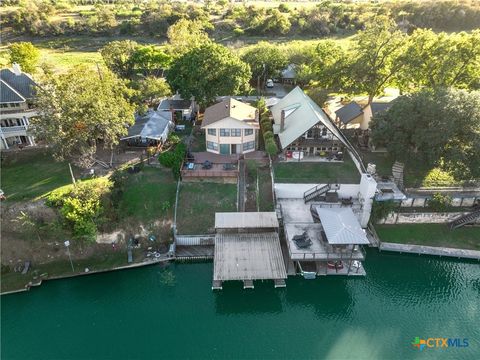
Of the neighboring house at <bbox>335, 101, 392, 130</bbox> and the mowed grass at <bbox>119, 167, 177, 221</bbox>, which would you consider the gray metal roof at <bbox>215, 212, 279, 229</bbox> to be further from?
the neighboring house at <bbox>335, 101, 392, 130</bbox>

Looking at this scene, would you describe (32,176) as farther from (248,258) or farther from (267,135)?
(267,135)

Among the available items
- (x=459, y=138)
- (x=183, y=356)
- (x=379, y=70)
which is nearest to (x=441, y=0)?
(x=379, y=70)

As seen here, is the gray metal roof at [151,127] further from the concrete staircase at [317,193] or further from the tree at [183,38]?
the concrete staircase at [317,193]

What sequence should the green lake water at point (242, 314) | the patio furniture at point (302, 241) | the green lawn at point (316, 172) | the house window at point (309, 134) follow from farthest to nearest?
the house window at point (309, 134)
the green lawn at point (316, 172)
the patio furniture at point (302, 241)
the green lake water at point (242, 314)

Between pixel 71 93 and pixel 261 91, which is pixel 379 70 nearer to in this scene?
pixel 261 91

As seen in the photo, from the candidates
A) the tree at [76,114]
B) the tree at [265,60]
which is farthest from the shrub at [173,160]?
the tree at [265,60]

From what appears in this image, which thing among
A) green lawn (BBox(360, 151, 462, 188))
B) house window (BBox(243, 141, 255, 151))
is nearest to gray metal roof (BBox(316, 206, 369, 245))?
green lawn (BBox(360, 151, 462, 188))
